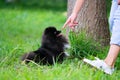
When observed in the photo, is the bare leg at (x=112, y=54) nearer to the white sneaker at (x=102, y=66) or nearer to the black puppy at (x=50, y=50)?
the white sneaker at (x=102, y=66)

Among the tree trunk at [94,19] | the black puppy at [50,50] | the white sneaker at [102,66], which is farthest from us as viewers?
the tree trunk at [94,19]

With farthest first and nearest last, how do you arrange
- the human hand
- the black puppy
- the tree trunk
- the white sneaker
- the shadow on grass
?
the shadow on grass
the tree trunk
the black puppy
the human hand
the white sneaker

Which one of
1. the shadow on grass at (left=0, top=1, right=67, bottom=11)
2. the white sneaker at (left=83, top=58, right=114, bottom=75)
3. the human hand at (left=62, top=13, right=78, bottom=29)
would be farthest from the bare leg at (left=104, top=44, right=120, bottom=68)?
the shadow on grass at (left=0, top=1, right=67, bottom=11)

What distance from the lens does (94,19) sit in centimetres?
775

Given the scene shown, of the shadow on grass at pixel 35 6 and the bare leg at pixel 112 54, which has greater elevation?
the bare leg at pixel 112 54

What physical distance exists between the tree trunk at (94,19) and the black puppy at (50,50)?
20.6 inches

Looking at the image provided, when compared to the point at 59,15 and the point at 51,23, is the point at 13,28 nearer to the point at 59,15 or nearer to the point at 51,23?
the point at 51,23

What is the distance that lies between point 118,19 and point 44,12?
1063 centimetres

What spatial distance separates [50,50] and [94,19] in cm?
102

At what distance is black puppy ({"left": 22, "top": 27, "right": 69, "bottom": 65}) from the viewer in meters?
7.12

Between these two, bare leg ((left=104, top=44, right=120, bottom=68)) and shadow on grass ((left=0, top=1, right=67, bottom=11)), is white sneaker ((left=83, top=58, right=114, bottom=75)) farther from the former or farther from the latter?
shadow on grass ((left=0, top=1, right=67, bottom=11))

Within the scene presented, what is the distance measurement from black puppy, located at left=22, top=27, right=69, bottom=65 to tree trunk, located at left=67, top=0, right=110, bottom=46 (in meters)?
0.52

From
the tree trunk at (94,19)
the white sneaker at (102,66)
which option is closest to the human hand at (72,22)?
the white sneaker at (102,66)

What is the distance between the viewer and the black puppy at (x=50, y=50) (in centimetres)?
712
